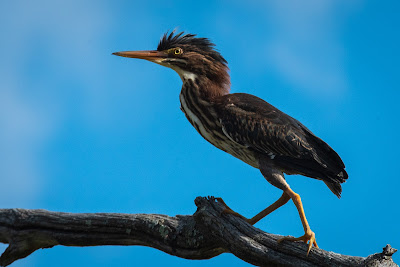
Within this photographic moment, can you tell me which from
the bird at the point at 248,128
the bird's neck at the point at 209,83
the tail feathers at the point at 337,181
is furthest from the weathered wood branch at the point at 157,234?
the bird's neck at the point at 209,83

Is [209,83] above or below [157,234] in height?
above

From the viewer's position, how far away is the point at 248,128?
6047mm

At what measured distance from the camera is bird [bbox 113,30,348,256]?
5945 mm

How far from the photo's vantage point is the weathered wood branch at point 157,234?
17.1ft

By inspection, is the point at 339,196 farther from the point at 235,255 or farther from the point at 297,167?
the point at 235,255

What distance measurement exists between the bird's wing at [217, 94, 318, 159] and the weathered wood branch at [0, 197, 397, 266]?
3.00 ft

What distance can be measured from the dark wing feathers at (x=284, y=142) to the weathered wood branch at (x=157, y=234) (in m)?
0.92

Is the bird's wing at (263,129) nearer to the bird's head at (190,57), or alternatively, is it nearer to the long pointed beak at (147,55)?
the bird's head at (190,57)

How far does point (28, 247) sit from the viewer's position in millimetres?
5754

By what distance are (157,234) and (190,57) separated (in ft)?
7.69

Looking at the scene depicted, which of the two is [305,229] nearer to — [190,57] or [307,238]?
[307,238]

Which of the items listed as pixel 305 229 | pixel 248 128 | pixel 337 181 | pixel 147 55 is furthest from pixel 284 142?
pixel 147 55

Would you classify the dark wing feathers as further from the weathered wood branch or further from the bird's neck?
the weathered wood branch

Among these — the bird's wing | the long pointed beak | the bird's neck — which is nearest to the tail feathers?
the bird's wing
